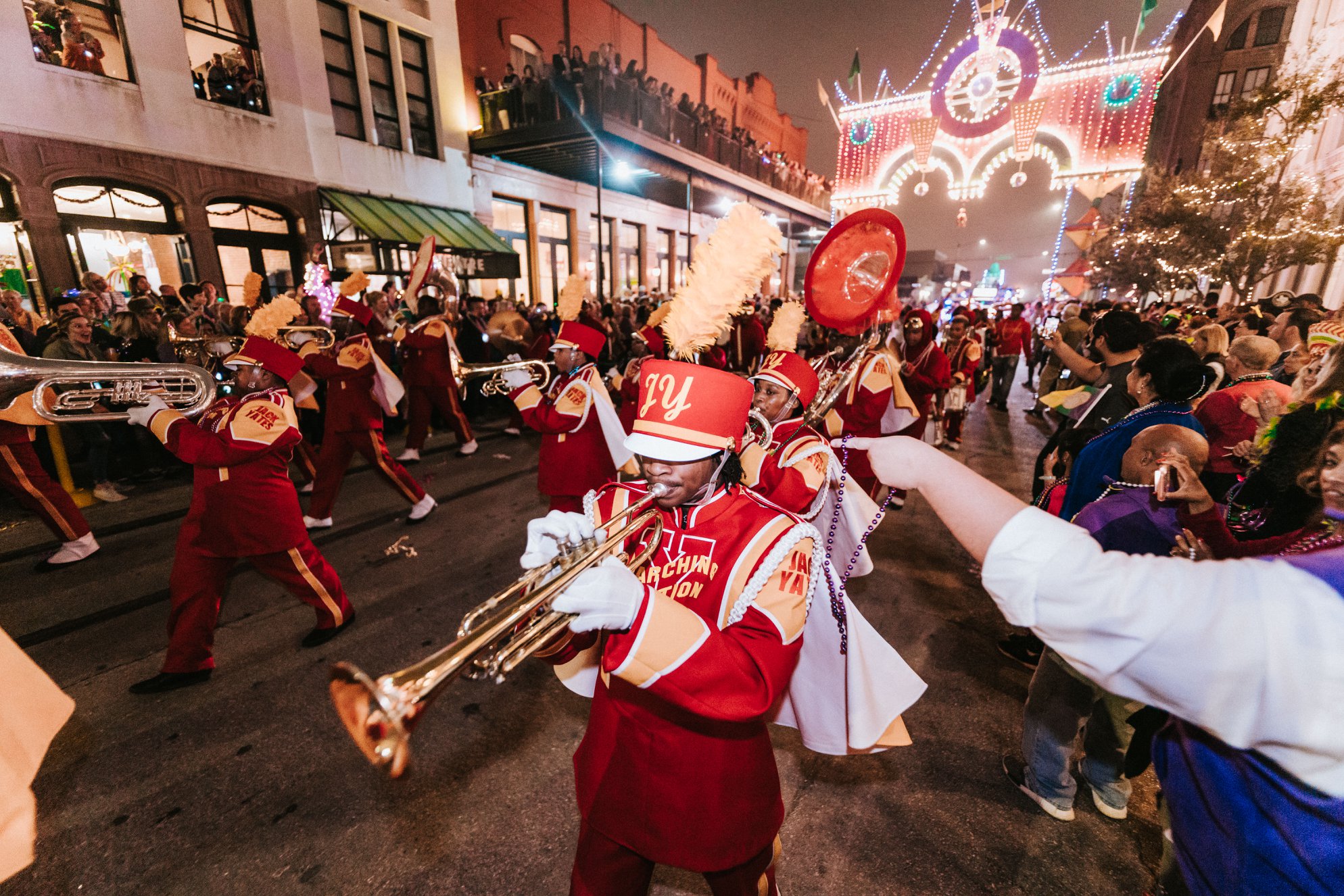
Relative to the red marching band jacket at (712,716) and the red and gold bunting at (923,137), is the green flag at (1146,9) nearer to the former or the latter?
the red and gold bunting at (923,137)

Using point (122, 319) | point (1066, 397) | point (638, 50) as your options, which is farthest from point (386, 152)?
point (1066, 397)

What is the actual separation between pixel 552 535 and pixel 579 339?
3617mm

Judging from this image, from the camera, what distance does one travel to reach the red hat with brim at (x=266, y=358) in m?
3.61

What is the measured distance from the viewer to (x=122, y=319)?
279 inches

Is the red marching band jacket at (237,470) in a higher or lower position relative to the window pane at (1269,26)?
lower

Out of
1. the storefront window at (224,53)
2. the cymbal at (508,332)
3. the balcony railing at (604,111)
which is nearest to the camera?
the storefront window at (224,53)

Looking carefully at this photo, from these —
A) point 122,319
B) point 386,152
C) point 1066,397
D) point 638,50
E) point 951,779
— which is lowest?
point 951,779

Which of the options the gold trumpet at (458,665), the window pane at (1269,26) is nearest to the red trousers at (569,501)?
the gold trumpet at (458,665)

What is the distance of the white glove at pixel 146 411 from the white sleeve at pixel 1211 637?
4470 millimetres

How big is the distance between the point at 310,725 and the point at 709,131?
19359 mm

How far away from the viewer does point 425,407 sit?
823 centimetres

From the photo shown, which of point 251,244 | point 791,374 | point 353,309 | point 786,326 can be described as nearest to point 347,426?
point 353,309

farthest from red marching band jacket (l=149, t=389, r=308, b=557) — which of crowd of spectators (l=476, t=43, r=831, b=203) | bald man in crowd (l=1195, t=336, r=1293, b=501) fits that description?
crowd of spectators (l=476, t=43, r=831, b=203)

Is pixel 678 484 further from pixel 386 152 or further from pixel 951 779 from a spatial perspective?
pixel 386 152
